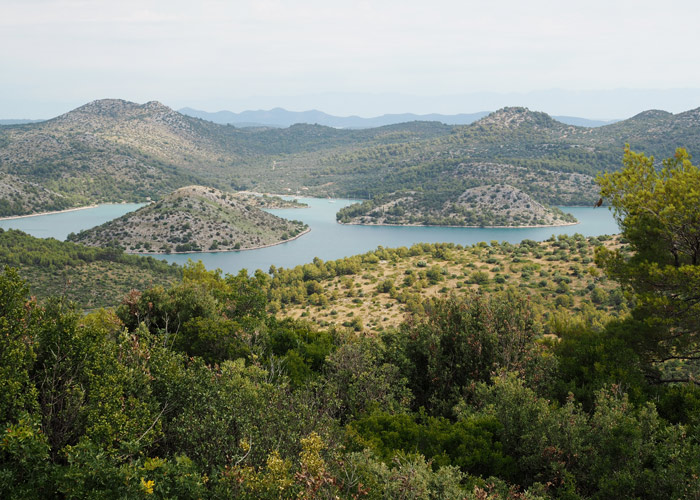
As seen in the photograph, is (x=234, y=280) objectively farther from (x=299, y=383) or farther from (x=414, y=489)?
(x=414, y=489)

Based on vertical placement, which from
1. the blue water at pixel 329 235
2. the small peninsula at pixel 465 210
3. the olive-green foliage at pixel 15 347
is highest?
the olive-green foliage at pixel 15 347

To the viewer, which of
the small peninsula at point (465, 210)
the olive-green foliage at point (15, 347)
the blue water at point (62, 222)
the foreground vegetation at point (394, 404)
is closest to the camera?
the foreground vegetation at point (394, 404)

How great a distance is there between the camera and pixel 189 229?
12719 centimetres

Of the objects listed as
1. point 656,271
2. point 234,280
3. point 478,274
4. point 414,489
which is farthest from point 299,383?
point 478,274

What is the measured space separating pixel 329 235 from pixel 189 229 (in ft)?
146

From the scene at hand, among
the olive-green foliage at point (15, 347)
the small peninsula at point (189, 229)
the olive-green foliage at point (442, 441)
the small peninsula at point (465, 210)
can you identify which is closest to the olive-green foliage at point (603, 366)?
the olive-green foliage at point (442, 441)

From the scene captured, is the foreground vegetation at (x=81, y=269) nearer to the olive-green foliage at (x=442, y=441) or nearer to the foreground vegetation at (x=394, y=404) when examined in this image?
the foreground vegetation at (x=394, y=404)

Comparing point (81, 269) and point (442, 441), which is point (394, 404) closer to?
point (442, 441)

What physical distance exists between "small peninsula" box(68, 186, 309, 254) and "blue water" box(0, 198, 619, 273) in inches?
140

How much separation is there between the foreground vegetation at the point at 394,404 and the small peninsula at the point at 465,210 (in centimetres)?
14225

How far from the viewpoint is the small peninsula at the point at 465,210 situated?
154m

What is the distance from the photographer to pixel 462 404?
14.1m

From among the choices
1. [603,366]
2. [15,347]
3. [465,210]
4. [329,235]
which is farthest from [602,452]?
[465,210]

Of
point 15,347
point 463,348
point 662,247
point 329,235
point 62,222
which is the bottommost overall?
point 329,235
